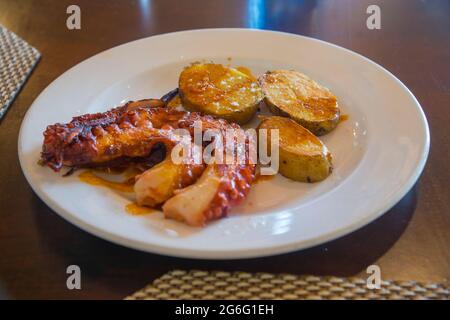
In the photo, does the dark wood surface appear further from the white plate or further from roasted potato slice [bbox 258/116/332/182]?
roasted potato slice [bbox 258/116/332/182]

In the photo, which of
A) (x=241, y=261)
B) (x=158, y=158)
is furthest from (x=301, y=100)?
(x=241, y=261)

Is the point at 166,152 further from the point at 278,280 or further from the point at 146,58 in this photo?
the point at 146,58

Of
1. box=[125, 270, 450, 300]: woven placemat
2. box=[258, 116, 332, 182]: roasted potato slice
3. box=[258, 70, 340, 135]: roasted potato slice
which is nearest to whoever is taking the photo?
box=[125, 270, 450, 300]: woven placemat

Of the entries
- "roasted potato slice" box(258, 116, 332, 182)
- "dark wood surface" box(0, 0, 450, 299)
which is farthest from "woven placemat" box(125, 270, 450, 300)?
"roasted potato slice" box(258, 116, 332, 182)
